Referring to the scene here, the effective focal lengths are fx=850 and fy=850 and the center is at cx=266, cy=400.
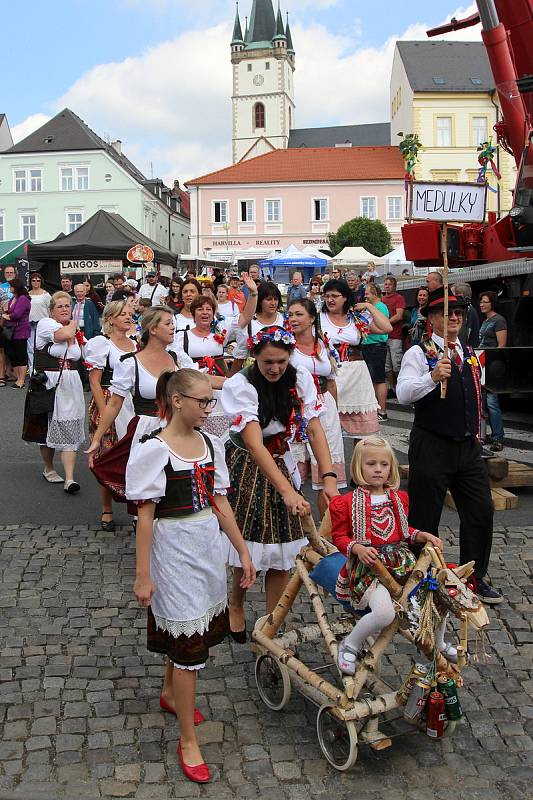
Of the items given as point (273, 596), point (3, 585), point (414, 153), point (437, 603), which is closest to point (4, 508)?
point (3, 585)

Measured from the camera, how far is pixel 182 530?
138 inches

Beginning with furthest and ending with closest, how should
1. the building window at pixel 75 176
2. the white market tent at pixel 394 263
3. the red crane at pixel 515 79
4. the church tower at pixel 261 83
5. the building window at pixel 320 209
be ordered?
1. the church tower at pixel 261 83
2. the building window at pixel 320 209
3. the building window at pixel 75 176
4. the white market tent at pixel 394 263
5. the red crane at pixel 515 79

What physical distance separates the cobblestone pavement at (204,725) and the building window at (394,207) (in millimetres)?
63214

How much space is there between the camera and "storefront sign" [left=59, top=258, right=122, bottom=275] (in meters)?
22.3

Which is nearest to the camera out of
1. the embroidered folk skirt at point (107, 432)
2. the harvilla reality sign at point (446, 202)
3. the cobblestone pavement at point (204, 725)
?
the cobblestone pavement at point (204, 725)

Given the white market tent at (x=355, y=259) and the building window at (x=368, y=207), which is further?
the building window at (x=368, y=207)

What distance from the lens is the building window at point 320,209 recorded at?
218ft

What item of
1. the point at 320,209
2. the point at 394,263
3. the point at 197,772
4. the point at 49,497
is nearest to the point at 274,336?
the point at 197,772

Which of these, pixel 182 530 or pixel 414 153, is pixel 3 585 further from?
pixel 414 153

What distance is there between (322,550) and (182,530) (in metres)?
0.80

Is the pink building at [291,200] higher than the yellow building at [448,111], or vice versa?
the yellow building at [448,111]

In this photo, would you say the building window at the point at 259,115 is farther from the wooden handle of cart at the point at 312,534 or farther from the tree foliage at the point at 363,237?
the wooden handle of cart at the point at 312,534

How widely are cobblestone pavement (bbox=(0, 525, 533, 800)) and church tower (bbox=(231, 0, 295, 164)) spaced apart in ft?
298

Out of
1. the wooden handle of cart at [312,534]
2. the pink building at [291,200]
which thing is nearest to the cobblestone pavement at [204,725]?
the wooden handle of cart at [312,534]
